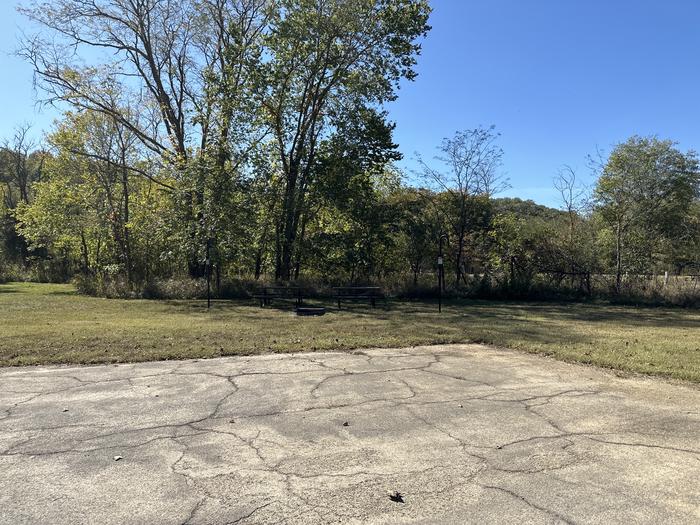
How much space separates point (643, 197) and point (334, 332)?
26.8 m

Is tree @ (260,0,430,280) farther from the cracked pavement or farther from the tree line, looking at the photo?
the cracked pavement

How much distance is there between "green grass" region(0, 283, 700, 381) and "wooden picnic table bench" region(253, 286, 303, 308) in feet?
2.60

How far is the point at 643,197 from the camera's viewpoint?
30.0 m

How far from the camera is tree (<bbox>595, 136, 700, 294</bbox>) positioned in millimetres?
22312

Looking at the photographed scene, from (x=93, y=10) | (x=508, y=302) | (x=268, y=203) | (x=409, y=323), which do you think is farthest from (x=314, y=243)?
(x=93, y=10)

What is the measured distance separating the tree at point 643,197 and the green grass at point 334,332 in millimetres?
6222

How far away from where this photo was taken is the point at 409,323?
1238 centimetres

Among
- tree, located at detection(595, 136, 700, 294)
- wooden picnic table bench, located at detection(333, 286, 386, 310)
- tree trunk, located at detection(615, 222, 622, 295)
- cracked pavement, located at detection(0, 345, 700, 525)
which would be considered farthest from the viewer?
tree, located at detection(595, 136, 700, 294)

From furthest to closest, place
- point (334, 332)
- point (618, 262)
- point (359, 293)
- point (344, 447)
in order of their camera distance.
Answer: point (618, 262)
point (359, 293)
point (334, 332)
point (344, 447)

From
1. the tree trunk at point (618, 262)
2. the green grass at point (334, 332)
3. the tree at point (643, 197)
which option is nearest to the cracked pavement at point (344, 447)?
the green grass at point (334, 332)

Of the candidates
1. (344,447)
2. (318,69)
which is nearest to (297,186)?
(318,69)

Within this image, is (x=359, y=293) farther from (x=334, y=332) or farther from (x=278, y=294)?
(x=334, y=332)

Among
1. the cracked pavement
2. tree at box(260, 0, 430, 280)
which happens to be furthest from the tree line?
the cracked pavement

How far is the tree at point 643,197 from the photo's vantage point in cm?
2231
